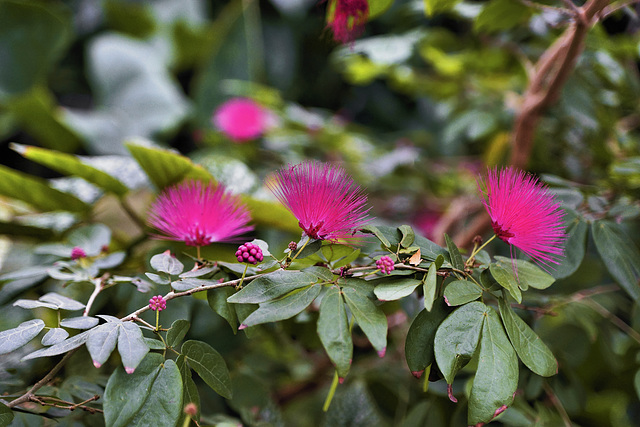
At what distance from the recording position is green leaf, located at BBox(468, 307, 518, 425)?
1.00 ft

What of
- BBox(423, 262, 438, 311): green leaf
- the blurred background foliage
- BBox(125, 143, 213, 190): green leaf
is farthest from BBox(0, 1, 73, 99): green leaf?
BBox(423, 262, 438, 311): green leaf

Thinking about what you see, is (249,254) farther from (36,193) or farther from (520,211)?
(36,193)

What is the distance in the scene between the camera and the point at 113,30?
1.58 m

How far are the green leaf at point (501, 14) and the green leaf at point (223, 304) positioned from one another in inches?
16.8

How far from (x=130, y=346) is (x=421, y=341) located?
0.20m

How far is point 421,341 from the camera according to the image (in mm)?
A: 325

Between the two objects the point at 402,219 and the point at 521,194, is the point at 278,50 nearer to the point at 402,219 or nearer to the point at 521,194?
the point at 402,219

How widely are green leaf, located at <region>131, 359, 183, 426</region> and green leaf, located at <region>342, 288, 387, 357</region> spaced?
0.13 meters

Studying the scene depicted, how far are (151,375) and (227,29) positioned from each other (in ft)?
4.38

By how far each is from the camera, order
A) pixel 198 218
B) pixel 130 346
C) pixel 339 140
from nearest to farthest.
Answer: pixel 130 346
pixel 198 218
pixel 339 140

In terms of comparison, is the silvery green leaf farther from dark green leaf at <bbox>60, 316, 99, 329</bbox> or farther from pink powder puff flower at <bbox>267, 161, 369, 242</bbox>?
pink powder puff flower at <bbox>267, 161, 369, 242</bbox>

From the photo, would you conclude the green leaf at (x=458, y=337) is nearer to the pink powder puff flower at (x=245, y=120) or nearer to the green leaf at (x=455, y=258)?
the green leaf at (x=455, y=258)

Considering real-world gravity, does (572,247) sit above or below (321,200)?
below

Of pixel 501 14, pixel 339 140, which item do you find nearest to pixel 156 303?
pixel 501 14
